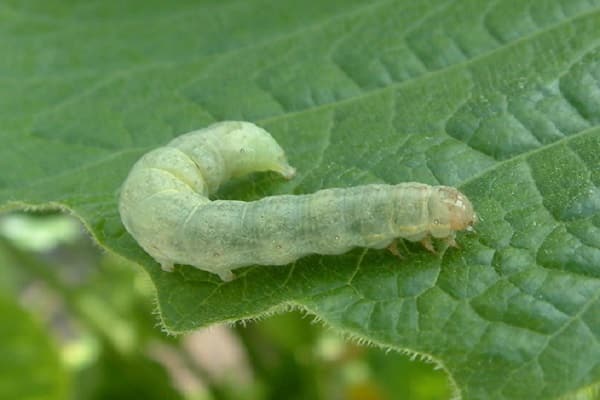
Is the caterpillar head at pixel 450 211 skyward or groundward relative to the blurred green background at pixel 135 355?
skyward

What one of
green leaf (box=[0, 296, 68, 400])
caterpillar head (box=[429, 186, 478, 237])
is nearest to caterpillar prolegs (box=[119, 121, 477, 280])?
caterpillar head (box=[429, 186, 478, 237])

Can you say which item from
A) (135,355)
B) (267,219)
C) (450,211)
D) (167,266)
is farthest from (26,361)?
(450,211)

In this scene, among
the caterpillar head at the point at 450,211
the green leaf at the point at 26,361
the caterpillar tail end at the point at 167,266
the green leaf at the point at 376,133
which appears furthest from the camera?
the green leaf at the point at 26,361

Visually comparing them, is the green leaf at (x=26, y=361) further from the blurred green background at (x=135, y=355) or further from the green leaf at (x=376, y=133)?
the green leaf at (x=376, y=133)

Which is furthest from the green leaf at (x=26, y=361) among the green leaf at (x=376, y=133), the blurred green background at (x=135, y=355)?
the green leaf at (x=376, y=133)

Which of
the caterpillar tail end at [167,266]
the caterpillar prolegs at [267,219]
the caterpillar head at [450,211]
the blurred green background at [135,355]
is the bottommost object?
the blurred green background at [135,355]

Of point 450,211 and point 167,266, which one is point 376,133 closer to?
point 450,211

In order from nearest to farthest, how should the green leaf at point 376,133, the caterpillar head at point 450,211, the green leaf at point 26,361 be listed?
the green leaf at point 376,133
the caterpillar head at point 450,211
the green leaf at point 26,361

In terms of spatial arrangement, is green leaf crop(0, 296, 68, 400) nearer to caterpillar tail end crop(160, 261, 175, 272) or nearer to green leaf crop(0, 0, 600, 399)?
green leaf crop(0, 0, 600, 399)
